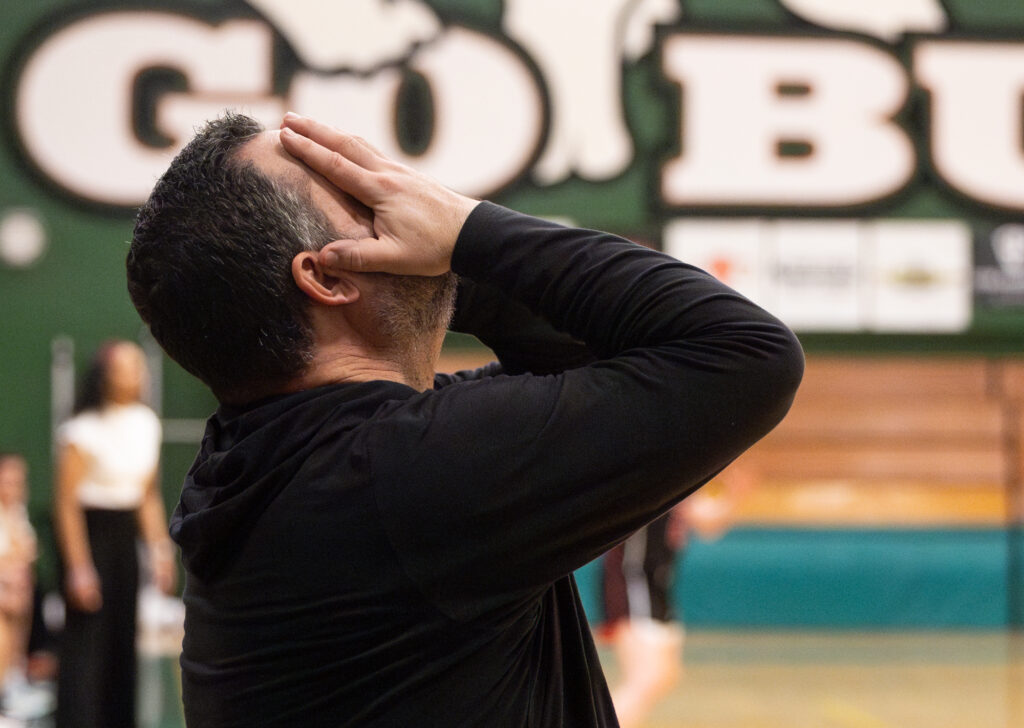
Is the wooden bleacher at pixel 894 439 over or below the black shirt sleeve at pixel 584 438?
below

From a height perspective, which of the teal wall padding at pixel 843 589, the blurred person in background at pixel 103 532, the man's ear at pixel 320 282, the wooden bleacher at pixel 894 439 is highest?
the man's ear at pixel 320 282

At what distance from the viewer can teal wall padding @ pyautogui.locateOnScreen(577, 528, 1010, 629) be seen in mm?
8234

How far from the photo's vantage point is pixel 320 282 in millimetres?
1034

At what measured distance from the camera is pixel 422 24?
7660 mm

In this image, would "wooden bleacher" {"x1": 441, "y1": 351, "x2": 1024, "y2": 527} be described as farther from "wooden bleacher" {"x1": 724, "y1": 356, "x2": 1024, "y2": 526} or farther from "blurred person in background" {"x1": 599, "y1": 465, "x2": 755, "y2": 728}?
"blurred person in background" {"x1": 599, "y1": 465, "x2": 755, "y2": 728}

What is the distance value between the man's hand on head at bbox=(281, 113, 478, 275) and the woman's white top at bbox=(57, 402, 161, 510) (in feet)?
14.9

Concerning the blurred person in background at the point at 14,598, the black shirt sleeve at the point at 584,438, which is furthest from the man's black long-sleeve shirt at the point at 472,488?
the blurred person in background at the point at 14,598

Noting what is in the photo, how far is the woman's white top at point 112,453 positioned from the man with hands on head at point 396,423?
14.4 feet

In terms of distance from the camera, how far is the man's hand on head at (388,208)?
1008 mm

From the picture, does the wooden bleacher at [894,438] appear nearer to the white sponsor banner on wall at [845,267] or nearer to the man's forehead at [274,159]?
the white sponsor banner on wall at [845,267]

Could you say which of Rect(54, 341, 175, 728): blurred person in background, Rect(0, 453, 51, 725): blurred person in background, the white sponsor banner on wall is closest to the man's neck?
Rect(54, 341, 175, 728): blurred person in background

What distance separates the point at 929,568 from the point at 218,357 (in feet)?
26.3

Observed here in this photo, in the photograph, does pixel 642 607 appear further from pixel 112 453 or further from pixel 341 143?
pixel 341 143

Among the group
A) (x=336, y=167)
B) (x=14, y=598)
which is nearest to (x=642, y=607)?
(x=14, y=598)
